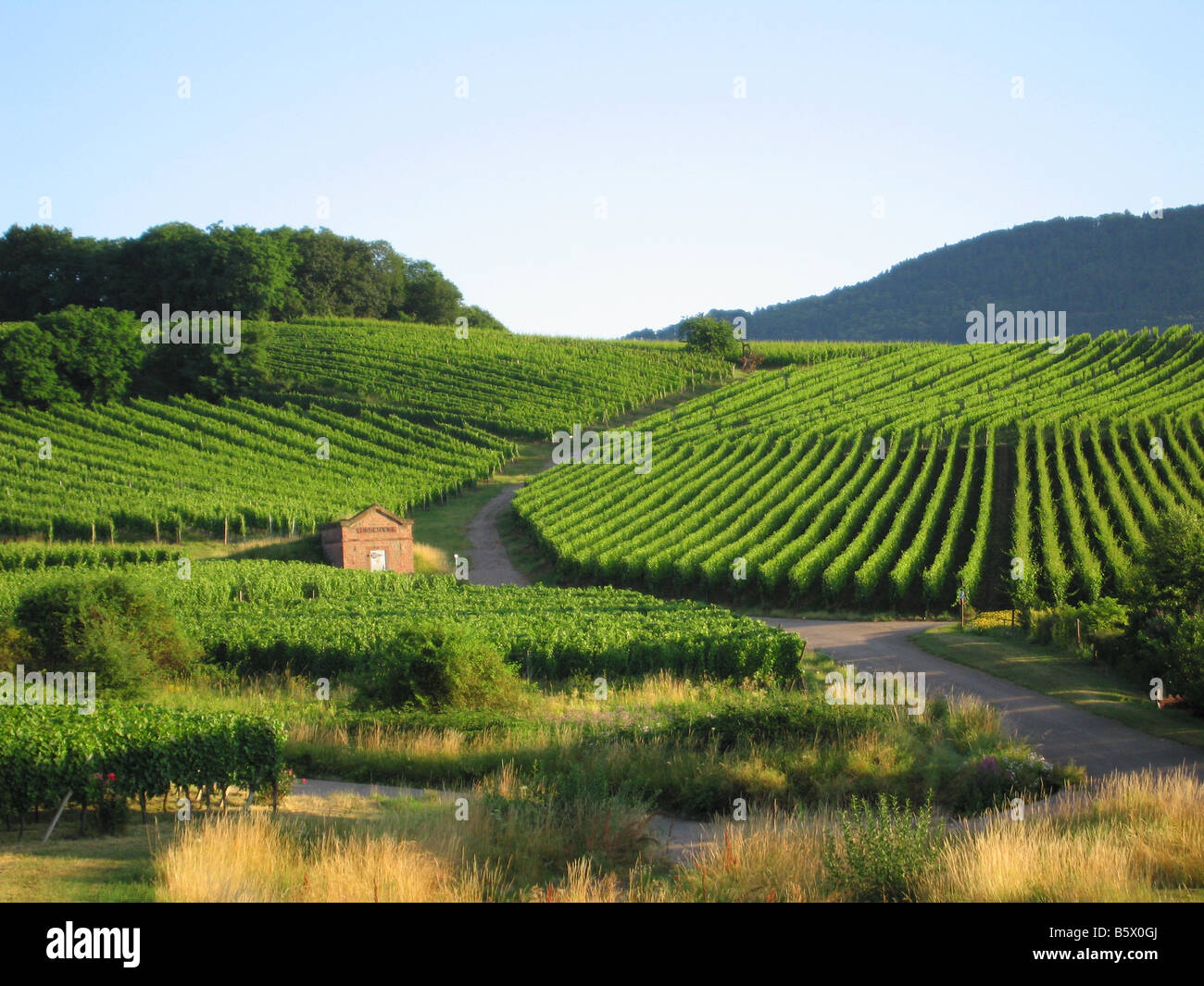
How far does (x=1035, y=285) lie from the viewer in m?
151

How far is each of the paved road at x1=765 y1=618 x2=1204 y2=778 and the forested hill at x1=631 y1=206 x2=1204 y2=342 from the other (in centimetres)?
11896

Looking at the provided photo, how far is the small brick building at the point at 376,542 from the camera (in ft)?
134

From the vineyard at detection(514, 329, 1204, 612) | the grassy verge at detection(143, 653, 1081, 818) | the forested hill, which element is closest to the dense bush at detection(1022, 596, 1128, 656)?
the vineyard at detection(514, 329, 1204, 612)

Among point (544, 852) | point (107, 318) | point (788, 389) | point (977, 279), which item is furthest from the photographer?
point (977, 279)

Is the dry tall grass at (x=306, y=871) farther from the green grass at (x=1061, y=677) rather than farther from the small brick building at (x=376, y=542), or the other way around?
the small brick building at (x=376, y=542)

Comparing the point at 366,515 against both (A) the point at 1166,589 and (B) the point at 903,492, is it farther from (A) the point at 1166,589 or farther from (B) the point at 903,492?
(A) the point at 1166,589

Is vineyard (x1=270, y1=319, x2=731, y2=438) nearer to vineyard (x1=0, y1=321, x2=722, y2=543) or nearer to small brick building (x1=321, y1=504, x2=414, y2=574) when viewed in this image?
vineyard (x1=0, y1=321, x2=722, y2=543)

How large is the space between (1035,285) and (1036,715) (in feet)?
488

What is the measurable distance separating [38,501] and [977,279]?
5706 inches

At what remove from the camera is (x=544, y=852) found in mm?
9633

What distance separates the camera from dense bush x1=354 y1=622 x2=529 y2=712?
17.2 metres

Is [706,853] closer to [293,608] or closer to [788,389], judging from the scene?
[293,608]

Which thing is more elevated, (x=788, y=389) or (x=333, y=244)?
(x=333, y=244)
